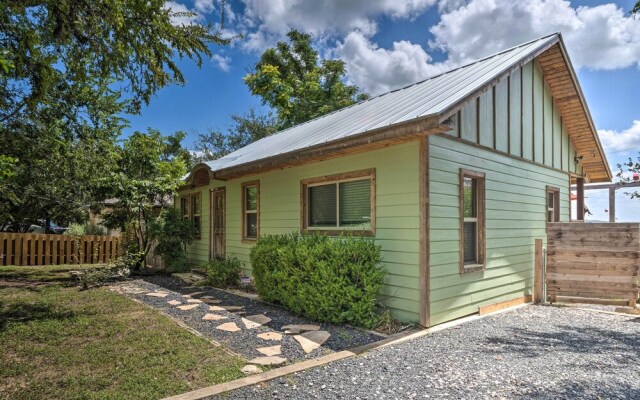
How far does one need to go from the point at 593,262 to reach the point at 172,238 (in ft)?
33.5

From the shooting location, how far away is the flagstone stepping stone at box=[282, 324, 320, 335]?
518 cm

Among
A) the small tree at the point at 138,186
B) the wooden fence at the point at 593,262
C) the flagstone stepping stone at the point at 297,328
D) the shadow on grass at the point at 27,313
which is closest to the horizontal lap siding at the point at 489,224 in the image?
the wooden fence at the point at 593,262

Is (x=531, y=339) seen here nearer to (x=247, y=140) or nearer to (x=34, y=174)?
(x=34, y=174)

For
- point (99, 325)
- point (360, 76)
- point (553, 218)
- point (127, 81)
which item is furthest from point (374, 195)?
point (360, 76)

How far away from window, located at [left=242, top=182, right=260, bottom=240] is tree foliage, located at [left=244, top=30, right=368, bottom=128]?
461 inches

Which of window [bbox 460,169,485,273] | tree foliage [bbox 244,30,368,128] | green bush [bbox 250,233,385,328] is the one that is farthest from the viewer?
tree foliage [bbox 244,30,368,128]

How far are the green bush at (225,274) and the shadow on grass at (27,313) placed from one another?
10.6 ft

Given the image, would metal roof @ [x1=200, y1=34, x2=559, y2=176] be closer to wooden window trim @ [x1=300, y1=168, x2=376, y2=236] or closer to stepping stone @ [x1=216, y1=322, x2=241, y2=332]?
wooden window trim @ [x1=300, y1=168, x2=376, y2=236]

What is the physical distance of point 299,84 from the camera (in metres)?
21.5

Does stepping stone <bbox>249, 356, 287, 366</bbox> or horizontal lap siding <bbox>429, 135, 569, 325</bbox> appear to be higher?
horizontal lap siding <bbox>429, 135, 569, 325</bbox>

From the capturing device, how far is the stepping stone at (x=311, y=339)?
452cm

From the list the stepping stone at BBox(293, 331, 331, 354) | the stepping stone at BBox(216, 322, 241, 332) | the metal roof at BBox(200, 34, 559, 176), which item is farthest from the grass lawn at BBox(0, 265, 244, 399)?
the metal roof at BBox(200, 34, 559, 176)

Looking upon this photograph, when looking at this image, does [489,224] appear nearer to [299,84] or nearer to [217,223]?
[217,223]

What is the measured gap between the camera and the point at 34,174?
842cm
